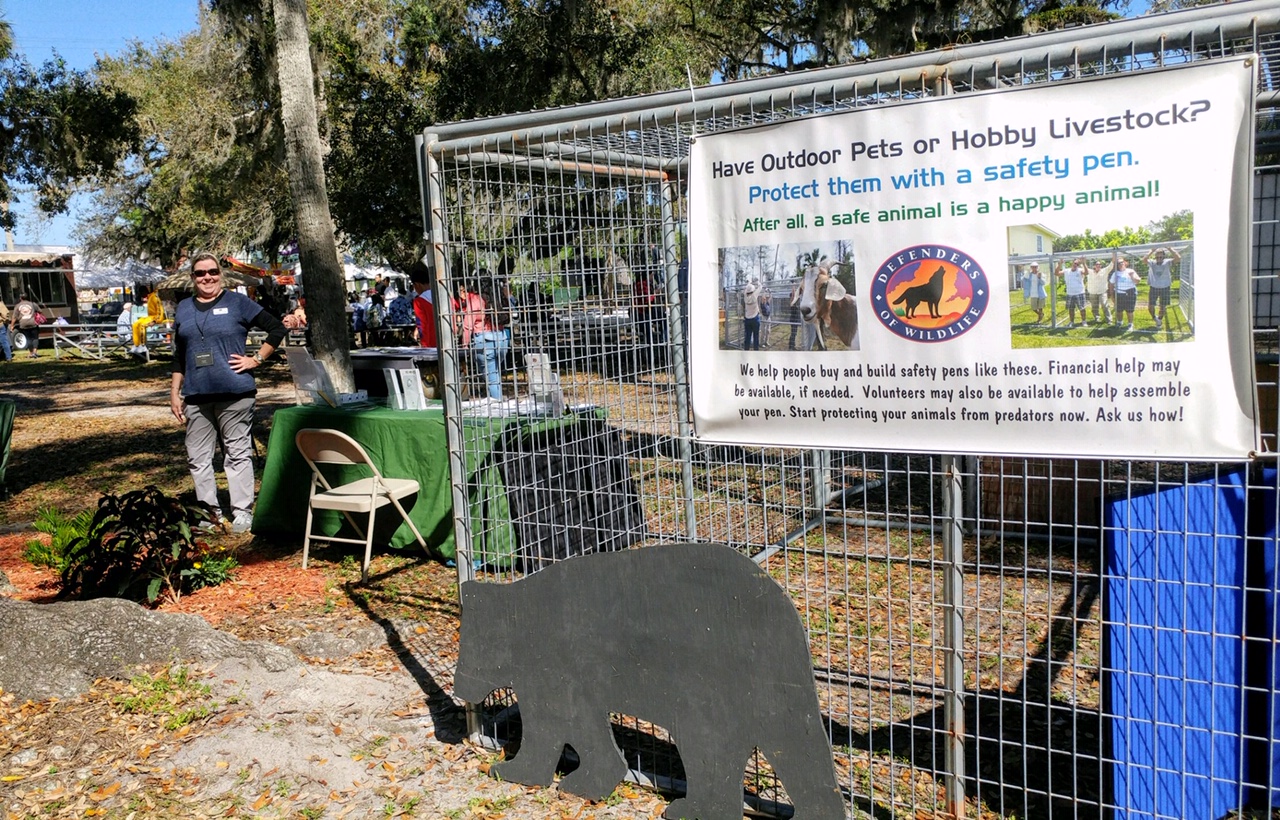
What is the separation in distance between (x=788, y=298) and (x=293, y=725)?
2746 mm

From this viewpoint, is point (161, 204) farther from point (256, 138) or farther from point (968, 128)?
point (968, 128)

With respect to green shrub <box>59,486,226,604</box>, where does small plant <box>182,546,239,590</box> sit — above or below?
below

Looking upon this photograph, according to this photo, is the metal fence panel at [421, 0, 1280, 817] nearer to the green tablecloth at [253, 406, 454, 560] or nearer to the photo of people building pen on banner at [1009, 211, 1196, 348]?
the photo of people building pen on banner at [1009, 211, 1196, 348]

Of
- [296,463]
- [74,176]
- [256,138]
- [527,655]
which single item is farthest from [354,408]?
[256,138]

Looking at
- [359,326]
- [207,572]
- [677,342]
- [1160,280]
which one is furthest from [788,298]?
[359,326]

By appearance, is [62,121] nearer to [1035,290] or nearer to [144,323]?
[144,323]

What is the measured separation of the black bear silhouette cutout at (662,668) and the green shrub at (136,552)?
293 cm

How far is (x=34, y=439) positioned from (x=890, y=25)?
13078 millimetres

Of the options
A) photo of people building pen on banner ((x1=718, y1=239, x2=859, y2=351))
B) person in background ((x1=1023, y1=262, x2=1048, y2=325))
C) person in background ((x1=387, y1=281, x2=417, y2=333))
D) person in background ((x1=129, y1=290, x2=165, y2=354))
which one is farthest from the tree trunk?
person in background ((x1=387, y1=281, x2=417, y2=333))

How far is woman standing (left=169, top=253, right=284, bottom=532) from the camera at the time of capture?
656cm

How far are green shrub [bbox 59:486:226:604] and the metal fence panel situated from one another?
1.78 m

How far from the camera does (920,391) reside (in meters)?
2.76

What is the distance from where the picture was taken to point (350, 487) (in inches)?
247

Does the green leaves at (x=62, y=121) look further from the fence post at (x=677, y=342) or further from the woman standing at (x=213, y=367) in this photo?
the fence post at (x=677, y=342)
